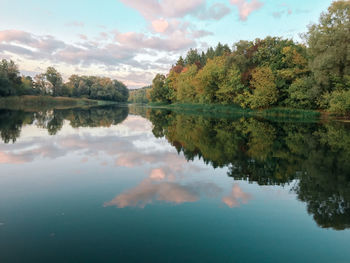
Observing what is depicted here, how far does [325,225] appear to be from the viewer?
18.2ft

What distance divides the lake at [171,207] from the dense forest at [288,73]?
31137 millimetres

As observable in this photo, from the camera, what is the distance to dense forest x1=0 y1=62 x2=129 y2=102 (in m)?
73.2

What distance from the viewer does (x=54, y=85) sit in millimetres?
107312

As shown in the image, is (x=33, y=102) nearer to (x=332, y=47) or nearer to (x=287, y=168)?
(x=332, y=47)

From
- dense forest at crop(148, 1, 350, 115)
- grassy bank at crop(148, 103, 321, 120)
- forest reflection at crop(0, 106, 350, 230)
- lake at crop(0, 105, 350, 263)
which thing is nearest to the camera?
lake at crop(0, 105, 350, 263)

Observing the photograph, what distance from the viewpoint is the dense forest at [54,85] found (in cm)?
7325

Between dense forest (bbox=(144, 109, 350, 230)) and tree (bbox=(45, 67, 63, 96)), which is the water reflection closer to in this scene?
dense forest (bbox=(144, 109, 350, 230))

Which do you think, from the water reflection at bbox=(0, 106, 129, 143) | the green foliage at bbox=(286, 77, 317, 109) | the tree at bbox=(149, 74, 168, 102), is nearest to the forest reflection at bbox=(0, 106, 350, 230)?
the water reflection at bbox=(0, 106, 129, 143)

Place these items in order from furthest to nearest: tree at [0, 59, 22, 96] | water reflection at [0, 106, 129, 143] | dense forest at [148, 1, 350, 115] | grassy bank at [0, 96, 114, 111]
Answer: tree at [0, 59, 22, 96] → grassy bank at [0, 96, 114, 111] → dense forest at [148, 1, 350, 115] → water reflection at [0, 106, 129, 143]

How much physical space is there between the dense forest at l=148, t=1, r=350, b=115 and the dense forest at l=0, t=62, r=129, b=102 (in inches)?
2075

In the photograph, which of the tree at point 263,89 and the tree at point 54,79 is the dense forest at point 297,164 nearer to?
the tree at point 263,89

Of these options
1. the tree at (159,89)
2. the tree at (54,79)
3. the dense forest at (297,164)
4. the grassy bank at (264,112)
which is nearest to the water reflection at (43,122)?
the dense forest at (297,164)

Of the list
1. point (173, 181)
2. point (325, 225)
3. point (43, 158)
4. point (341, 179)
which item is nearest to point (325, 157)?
point (341, 179)

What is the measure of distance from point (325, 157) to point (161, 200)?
384 inches
